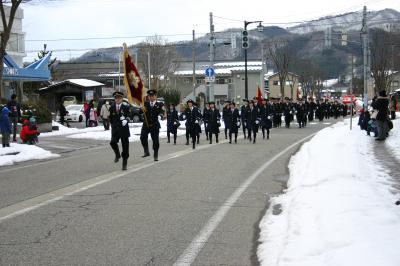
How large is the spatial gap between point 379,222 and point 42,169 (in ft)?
31.2

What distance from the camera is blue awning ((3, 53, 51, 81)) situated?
3291cm

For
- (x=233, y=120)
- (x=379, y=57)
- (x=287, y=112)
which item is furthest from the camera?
(x=379, y=57)

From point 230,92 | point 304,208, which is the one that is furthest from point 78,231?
point 230,92

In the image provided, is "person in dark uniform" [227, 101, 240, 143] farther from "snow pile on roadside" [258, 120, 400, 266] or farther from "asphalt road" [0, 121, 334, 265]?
"snow pile on roadside" [258, 120, 400, 266]

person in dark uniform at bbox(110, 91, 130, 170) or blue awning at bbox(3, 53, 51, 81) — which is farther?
blue awning at bbox(3, 53, 51, 81)

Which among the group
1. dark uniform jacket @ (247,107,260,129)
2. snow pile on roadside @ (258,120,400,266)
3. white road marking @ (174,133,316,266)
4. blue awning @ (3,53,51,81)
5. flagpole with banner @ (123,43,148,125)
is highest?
blue awning @ (3,53,51,81)

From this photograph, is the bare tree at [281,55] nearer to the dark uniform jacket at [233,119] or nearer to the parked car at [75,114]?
the parked car at [75,114]

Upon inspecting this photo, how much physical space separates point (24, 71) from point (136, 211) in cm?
2837

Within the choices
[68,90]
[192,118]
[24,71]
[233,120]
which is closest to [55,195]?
[192,118]

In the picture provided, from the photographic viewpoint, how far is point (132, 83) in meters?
14.4

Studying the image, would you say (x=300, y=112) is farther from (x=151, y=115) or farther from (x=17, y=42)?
(x=17, y=42)

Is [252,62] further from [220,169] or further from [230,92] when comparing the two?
[220,169]

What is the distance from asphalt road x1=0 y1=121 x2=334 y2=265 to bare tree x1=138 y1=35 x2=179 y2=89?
62821 millimetres

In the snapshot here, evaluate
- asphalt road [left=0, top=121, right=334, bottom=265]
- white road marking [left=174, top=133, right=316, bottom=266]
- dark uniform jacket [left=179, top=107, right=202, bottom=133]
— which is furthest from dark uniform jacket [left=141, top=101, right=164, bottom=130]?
dark uniform jacket [left=179, top=107, right=202, bottom=133]
